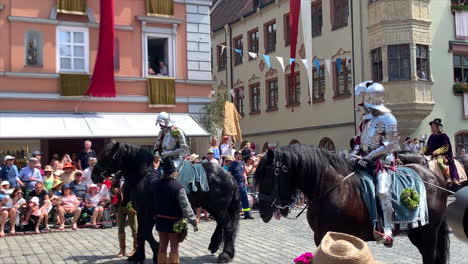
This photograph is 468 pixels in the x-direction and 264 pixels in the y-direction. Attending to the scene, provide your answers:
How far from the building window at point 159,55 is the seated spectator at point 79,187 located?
721cm

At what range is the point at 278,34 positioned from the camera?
108ft

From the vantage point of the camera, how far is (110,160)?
9055mm

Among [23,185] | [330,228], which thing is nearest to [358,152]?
[330,228]

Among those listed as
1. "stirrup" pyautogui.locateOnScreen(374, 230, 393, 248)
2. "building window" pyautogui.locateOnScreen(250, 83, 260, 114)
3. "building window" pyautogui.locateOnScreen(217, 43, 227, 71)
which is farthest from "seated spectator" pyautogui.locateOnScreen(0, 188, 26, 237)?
"building window" pyautogui.locateOnScreen(217, 43, 227, 71)

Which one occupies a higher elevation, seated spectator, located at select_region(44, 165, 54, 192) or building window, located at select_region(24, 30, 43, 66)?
building window, located at select_region(24, 30, 43, 66)

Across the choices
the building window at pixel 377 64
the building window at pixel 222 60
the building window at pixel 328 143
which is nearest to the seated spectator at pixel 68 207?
the building window at pixel 377 64

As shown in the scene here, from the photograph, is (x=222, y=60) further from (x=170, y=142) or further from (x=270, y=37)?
(x=170, y=142)

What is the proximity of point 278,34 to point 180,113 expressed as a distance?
13.4 meters

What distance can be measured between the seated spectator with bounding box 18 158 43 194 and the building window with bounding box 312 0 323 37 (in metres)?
18.9

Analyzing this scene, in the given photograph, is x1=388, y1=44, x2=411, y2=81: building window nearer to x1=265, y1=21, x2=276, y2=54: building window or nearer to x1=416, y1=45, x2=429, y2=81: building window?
x1=416, y1=45, x2=429, y2=81: building window

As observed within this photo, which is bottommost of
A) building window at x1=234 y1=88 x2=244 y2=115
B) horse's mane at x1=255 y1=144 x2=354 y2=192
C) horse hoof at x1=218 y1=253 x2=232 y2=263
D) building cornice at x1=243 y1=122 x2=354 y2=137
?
horse hoof at x1=218 y1=253 x2=232 y2=263

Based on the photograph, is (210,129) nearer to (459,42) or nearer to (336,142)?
(336,142)

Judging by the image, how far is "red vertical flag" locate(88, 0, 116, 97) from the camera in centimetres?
1905

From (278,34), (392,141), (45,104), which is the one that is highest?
(278,34)
